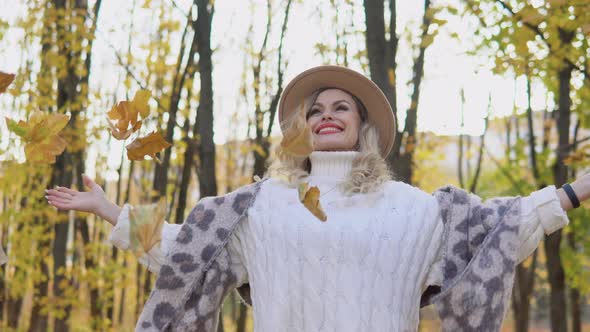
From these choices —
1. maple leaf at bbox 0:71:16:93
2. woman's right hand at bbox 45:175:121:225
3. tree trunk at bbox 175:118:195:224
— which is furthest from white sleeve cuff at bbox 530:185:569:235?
tree trunk at bbox 175:118:195:224

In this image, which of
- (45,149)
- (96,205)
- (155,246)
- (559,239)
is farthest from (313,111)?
(559,239)

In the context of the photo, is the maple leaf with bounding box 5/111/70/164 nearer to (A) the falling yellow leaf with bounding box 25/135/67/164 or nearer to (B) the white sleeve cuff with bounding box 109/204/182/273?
(A) the falling yellow leaf with bounding box 25/135/67/164

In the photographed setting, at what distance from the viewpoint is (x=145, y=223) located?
2078 mm

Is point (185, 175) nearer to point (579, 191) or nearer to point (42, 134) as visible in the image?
point (579, 191)

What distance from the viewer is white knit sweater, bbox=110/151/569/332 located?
2600 millimetres

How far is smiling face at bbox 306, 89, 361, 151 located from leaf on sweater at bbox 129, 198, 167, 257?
994 millimetres

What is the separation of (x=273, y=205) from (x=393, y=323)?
62 cm

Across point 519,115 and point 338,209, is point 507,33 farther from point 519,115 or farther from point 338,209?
point 519,115

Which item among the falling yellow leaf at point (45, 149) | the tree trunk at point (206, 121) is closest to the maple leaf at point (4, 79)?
the falling yellow leaf at point (45, 149)

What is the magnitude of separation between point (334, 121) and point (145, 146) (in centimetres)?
110

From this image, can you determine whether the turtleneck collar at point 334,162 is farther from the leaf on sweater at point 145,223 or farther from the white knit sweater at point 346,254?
the leaf on sweater at point 145,223

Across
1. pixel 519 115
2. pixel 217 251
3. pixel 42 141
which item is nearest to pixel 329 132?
pixel 217 251

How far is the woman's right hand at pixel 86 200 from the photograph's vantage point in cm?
255

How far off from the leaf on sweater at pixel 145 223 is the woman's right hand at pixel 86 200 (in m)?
0.55
